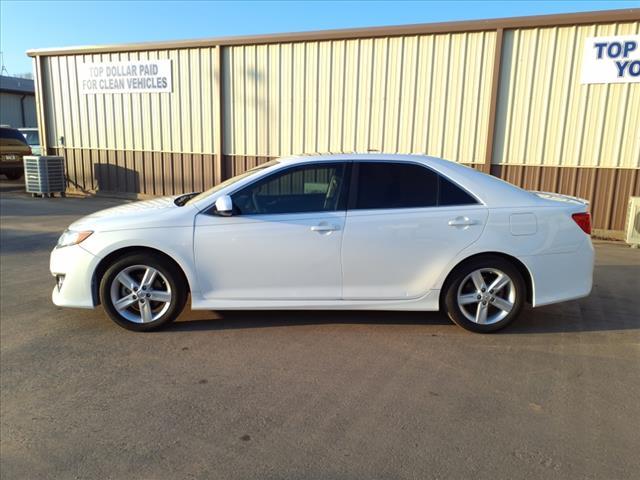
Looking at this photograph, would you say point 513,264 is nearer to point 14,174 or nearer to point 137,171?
point 137,171

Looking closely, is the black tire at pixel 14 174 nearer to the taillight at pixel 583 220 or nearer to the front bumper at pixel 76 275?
the front bumper at pixel 76 275

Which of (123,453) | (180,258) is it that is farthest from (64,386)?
(180,258)

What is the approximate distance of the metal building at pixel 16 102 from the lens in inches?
1252

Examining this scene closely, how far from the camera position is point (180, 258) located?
422cm

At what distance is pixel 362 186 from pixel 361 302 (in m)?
1.02

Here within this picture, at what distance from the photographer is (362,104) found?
10320 mm

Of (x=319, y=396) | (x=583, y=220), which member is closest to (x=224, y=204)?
(x=319, y=396)

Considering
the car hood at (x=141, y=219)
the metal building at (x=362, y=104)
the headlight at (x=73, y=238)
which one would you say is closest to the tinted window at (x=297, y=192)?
the car hood at (x=141, y=219)

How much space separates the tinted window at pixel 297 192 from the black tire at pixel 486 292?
1197 mm

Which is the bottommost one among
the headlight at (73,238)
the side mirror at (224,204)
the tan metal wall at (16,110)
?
the headlight at (73,238)

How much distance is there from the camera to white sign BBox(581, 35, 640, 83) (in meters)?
8.48

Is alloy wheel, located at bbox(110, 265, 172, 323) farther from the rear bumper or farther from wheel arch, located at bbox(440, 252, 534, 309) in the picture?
the rear bumper

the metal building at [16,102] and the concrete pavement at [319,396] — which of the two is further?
the metal building at [16,102]

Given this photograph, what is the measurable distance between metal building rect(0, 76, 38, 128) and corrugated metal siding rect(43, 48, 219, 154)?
73.5ft
